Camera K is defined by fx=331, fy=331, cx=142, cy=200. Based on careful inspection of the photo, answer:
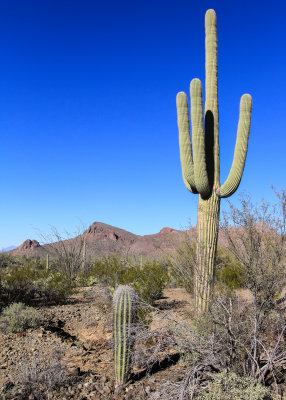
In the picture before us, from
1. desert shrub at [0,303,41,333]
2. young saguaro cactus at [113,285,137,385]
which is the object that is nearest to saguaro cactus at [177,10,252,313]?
young saguaro cactus at [113,285,137,385]

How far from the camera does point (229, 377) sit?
3.58 meters

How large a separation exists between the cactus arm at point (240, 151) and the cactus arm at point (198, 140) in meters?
0.37

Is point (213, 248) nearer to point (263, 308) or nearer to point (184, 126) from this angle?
point (263, 308)

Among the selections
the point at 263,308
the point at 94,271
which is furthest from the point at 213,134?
the point at 94,271

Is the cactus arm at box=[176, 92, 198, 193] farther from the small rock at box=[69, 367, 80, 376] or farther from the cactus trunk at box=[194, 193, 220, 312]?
the small rock at box=[69, 367, 80, 376]

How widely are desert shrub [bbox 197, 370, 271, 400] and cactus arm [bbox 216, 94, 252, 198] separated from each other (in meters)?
3.89

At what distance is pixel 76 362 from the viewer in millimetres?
5395

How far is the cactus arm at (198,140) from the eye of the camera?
22.6 ft

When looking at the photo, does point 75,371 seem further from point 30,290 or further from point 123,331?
point 30,290

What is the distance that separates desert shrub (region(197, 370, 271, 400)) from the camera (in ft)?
11.2

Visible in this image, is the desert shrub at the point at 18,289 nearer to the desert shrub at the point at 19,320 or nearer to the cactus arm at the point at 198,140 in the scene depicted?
the desert shrub at the point at 19,320

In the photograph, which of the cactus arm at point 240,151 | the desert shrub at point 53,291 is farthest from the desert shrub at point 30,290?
the cactus arm at point 240,151

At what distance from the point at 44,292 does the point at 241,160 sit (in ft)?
23.6

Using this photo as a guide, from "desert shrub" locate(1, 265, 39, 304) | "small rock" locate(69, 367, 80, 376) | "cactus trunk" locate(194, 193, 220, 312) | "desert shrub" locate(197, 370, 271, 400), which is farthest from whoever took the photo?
"desert shrub" locate(1, 265, 39, 304)
